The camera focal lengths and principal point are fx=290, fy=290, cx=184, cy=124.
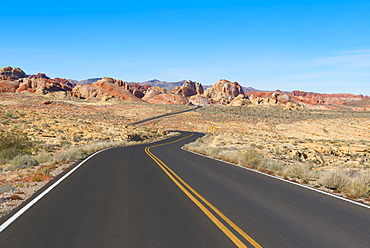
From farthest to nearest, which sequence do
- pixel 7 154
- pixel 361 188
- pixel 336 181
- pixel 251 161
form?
pixel 7 154 < pixel 251 161 < pixel 336 181 < pixel 361 188

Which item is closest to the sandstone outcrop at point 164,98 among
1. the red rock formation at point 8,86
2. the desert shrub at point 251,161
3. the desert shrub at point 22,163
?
the red rock formation at point 8,86

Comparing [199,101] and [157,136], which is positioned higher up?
[199,101]

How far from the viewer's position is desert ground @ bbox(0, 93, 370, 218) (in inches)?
425

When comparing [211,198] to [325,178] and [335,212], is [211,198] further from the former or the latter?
[325,178]

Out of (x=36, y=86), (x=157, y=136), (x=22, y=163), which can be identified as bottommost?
(x=157, y=136)

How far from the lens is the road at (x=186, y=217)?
4.92m

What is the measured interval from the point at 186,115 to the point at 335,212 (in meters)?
87.1

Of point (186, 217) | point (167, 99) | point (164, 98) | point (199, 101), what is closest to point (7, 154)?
point (186, 217)

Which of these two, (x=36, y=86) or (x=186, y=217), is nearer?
(x=186, y=217)

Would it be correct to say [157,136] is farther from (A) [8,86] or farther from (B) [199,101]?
(B) [199,101]

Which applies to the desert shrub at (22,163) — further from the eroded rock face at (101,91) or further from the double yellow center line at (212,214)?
the eroded rock face at (101,91)

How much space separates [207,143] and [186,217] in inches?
1296

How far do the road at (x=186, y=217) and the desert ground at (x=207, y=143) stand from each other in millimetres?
1531

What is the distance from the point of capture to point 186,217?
6.25 meters
